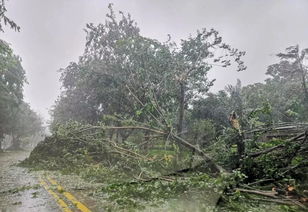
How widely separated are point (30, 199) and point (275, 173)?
5431mm

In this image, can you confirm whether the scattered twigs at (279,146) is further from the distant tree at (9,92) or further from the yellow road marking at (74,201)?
the distant tree at (9,92)

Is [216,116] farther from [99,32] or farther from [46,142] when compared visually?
[46,142]

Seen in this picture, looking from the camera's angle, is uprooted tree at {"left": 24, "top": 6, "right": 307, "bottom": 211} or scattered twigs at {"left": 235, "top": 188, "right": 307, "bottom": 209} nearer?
scattered twigs at {"left": 235, "top": 188, "right": 307, "bottom": 209}

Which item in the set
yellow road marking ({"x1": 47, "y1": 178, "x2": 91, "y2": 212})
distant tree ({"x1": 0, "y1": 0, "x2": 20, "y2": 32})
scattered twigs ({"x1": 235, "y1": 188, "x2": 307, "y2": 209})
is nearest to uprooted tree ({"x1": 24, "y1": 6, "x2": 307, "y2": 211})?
scattered twigs ({"x1": 235, "y1": 188, "x2": 307, "y2": 209})

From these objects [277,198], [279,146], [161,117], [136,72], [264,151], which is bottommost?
[277,198]

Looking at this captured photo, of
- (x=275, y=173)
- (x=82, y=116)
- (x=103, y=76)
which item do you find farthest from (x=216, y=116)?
(x=275, y=173)

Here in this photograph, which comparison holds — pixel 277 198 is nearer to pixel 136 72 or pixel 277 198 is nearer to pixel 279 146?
pixel 279 146

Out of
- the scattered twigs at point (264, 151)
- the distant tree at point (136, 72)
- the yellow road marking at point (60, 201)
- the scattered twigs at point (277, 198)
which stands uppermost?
the distant tree at point (136, 72)

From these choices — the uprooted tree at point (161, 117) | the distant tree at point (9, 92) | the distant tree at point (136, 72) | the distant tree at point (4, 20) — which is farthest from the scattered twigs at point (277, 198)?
the distant tree at point (9, 92)

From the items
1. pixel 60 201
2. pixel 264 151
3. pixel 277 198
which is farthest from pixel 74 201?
pixel 264 151

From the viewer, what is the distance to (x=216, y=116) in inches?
853

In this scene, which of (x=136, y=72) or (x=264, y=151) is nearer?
(x=264, y=151)

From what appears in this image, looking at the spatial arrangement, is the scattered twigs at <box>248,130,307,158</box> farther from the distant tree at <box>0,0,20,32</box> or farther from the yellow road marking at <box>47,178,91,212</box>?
the distant tree at <box>0,0,20,32</box>

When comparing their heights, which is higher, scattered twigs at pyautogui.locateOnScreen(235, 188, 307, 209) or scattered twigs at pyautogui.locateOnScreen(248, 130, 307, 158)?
scattered twigs at pyautogui.locateOnScreen(248, 130, 307, 158)
